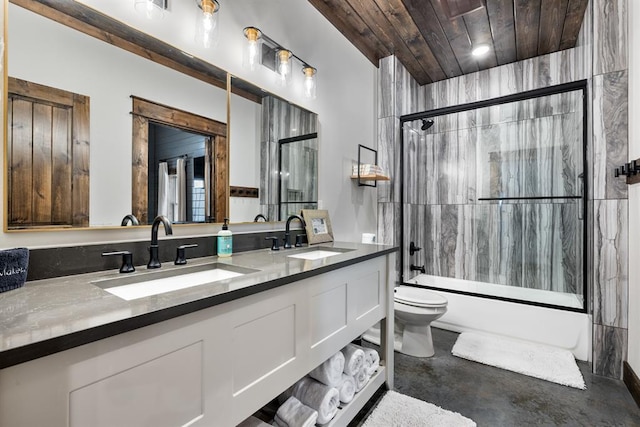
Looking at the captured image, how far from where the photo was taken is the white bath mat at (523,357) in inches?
79.8

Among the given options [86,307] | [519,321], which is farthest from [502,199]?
[86,307]

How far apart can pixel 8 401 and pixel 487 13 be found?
10.8 ft

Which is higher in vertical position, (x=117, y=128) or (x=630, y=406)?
(x=117, y=128)

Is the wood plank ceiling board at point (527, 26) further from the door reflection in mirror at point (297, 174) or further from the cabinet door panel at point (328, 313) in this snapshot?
the cabinet door panel at point (328, 313)

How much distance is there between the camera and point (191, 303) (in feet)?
2.53

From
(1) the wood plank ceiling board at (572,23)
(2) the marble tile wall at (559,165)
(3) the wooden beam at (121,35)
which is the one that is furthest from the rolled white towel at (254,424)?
(1) the wood plank ceiling board at (572,23)

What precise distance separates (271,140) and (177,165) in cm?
64

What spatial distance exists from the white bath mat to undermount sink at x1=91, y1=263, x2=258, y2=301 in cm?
198

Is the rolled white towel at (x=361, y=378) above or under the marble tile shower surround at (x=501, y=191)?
under

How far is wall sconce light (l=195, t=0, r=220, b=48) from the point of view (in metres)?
1.45

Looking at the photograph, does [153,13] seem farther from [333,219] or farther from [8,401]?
[333,219]

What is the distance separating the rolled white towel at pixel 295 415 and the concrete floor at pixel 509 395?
0.44 meters

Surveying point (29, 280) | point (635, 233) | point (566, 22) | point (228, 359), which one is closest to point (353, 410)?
point (228, 359)

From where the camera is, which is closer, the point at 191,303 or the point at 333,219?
the point at 191,303
